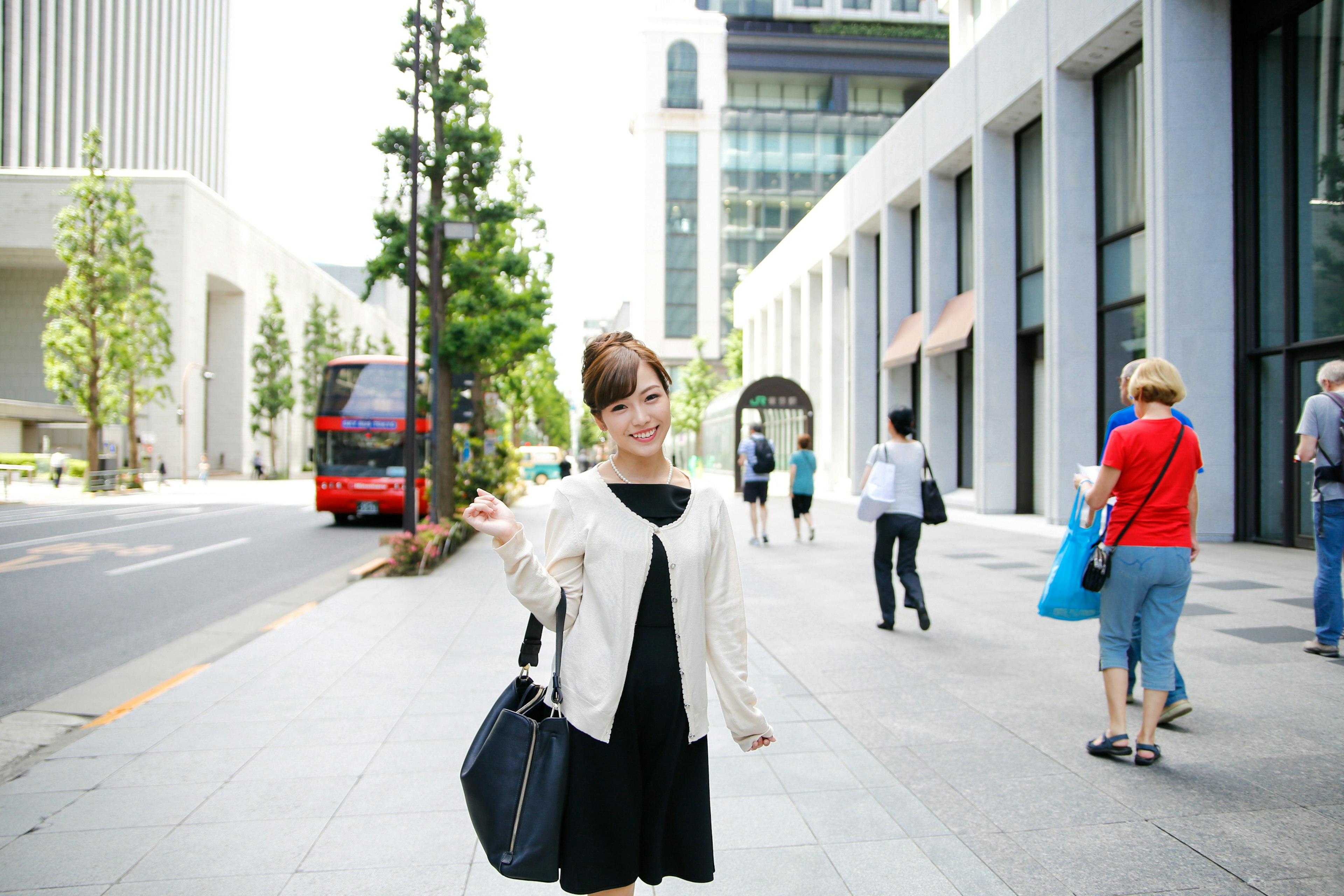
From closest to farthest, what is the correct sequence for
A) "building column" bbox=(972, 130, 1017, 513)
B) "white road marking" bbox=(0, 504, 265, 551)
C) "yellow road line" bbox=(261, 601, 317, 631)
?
"yellow road line" bbox=(261, 601, 317, 631)
"white road marking" bbox=(0, 504, 265, 551)
"building column" bbox=(972, 130, 1017, 513)

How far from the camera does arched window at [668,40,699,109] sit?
7188 cm

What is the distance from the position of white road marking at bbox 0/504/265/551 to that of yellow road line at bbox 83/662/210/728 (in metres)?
9.35

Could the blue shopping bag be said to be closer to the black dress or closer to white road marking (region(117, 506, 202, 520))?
the black dress

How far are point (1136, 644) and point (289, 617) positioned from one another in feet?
23.3

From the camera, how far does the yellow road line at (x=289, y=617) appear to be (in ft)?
25.6

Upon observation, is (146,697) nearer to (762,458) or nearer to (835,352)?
(762,458)

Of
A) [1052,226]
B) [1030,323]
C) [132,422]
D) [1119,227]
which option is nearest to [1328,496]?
[1119,227]

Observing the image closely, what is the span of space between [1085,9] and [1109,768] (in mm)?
14373

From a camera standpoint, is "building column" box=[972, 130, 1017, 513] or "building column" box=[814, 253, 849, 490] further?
"building column" box=[814, 253, 849, 490]

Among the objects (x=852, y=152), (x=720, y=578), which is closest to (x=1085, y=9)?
(x=720, y=578)

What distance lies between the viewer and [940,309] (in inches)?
824

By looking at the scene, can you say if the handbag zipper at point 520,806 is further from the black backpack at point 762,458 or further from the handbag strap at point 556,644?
the black backpack at point 762,458

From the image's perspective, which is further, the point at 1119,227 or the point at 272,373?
the point at 272,373

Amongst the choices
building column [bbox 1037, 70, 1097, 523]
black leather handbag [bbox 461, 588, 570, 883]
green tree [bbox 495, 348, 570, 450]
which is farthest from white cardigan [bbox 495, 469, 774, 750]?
green tree [bbox 495, 348, 570, 450]
